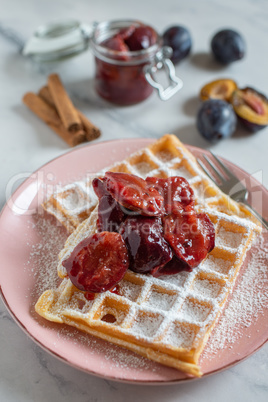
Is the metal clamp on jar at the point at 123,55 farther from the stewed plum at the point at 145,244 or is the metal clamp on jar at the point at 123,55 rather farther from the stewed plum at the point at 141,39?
the stewed plum at the point at 145,244

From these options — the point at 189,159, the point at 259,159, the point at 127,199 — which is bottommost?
the point at 259,159

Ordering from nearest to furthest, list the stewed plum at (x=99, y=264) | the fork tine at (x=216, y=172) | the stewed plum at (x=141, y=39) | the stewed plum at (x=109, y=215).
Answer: the stewed plum at (x=99, y=264) → the stewed plum at (x=109, y=215) → the fork tine at (x=216, y=172) → the stewed plum at (x=141, y=39)

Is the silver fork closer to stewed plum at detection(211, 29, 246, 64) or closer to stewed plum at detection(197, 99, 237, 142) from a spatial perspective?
stewed plum at detection(197, 99, 237, 142)

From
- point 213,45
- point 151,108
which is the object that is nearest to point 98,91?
point 151,108

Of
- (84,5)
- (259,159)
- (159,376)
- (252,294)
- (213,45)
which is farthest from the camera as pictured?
(84,5)

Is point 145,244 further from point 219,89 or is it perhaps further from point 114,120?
point 219,89

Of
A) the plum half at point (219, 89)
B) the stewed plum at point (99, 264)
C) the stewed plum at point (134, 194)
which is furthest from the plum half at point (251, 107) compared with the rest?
the stewed plum at point (99, 264)

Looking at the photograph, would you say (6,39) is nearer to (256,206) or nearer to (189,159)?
(189,159)

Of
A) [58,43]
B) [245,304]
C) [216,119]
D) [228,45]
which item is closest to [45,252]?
[245,304]
